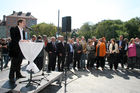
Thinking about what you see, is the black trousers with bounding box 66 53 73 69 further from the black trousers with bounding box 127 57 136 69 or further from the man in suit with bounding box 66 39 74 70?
the black trousers with bounding box 127 57 136 69

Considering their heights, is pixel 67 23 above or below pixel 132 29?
below

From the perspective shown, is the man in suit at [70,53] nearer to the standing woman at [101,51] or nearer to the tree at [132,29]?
the standing woman at [101,51]

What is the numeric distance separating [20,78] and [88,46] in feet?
16.9

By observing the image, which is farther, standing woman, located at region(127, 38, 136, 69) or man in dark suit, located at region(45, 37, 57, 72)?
standing woman, located at region(127, 38, 136, 69)

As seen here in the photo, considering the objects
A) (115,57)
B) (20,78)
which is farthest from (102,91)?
(115,57)

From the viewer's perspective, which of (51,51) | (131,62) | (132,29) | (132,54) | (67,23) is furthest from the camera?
(132,29)

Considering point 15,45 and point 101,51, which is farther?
point 101,51

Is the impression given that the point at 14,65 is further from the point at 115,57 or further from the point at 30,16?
the point at 30,16

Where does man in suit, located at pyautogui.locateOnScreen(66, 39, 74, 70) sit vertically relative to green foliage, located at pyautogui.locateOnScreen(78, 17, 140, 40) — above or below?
below

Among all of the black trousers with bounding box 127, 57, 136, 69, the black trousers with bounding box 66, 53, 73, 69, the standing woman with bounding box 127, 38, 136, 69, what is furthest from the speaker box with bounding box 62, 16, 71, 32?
the black trousers with bounding box 127, 57, 136, 69

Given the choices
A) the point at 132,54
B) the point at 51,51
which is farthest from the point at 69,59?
the point at 132,54

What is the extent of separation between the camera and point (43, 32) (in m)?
49.0

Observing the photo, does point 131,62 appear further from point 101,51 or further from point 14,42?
point 14,42

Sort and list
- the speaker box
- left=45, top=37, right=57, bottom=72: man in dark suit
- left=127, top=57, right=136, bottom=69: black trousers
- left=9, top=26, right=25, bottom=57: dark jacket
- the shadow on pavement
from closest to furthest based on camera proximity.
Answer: left=9, top=26, right=25, bottom=57: dark jacket, the shadow on pavement, the speaker box, left=45, top=37, right=57, bottom=72: man in dark suit, left=127, top=57, right=136, bottom=69: black trousers
